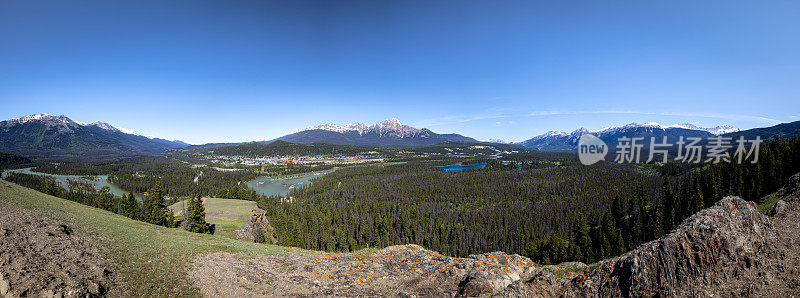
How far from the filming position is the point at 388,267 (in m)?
18.9

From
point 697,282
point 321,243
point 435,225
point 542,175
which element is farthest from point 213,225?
point 542,175

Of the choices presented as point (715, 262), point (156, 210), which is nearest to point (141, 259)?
point (715, 262)

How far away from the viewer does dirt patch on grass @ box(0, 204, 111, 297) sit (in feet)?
34.8

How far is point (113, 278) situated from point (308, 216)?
60.9 m

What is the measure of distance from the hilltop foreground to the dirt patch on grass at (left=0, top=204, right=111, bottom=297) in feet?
0.12

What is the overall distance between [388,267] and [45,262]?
55.4 ft

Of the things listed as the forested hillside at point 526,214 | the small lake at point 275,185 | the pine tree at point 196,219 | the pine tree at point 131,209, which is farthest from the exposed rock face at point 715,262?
the small lake at point 275,185

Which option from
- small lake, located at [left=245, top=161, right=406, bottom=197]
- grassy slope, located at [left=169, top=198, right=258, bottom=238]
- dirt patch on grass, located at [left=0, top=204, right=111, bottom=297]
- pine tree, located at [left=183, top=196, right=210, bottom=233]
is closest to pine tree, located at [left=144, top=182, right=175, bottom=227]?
pine tree, located at [left=183, top=196, right=210, bottom=233]

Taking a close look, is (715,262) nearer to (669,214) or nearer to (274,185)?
(669,214)

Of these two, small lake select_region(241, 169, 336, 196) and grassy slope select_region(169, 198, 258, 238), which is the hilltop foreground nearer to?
grassy slope select_region(169, 198, 258, 238)

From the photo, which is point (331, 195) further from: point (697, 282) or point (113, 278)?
point (697, 282)

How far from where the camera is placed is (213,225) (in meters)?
49.2

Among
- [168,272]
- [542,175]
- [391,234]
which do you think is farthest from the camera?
[542,175]

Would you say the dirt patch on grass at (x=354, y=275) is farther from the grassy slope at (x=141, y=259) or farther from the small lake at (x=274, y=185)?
the small lake at (x=274, y=185)
